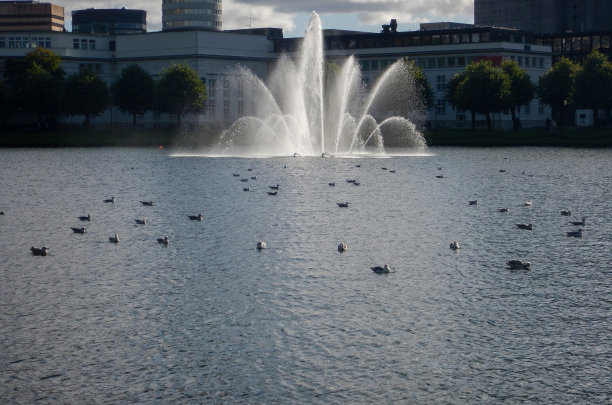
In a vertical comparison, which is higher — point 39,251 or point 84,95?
point 84,95

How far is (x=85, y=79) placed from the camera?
500 ft

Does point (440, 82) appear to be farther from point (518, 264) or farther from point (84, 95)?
point (518, 264)

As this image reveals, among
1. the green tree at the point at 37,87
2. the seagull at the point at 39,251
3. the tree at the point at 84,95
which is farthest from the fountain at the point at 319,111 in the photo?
the seagull at the point at 39,251

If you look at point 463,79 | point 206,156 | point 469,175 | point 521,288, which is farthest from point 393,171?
point 463,79

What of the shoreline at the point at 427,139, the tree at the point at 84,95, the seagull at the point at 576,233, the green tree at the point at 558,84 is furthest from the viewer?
the tree at the point at 84,95

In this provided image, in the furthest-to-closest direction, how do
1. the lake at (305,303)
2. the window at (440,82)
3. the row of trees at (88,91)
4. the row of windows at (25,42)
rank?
the row of windows at (25,42)
the window at (440,82)
the row of trees at (88,91)
the lake at (305,303)

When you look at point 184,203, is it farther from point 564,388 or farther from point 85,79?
point 85,79

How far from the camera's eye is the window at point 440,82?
7175 inches

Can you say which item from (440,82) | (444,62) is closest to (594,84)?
(444,62)

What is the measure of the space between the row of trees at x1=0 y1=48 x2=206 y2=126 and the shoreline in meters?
5.52

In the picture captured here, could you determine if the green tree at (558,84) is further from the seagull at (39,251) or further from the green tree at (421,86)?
the seagull at (39,251)

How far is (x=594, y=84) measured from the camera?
136 meters

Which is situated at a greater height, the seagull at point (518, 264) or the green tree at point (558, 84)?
the green tree at point (558, 84)

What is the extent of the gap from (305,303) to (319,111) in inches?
3088
